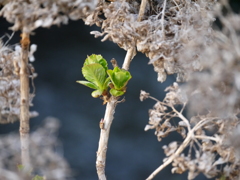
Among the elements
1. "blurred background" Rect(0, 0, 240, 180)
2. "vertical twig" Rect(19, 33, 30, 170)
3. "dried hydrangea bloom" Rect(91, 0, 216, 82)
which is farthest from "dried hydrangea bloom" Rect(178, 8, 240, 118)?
"blurred background" Rect(0, 0, 240, 180)

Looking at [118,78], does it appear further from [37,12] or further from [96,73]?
[37,12]

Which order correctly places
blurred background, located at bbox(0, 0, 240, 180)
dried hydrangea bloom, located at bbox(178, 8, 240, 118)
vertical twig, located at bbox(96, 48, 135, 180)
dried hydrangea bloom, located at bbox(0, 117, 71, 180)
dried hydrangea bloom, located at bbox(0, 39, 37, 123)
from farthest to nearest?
blurred background, located at bbox(0, 0, 240, 180) < vertical twig, located at bbox(96, 48, 135, 180) < dried hydrangea bloom, located at bbox(0, 39, 37, 123) < dried hydrangea bloom, located at bbox(0, 117, 71, 180) < dried hydrangea bloom, located at bbox(178, 8, 240, 118)

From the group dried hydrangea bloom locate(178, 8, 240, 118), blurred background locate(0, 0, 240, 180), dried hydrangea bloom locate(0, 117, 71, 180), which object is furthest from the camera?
blurred background locate(0, 0, 240, 180)

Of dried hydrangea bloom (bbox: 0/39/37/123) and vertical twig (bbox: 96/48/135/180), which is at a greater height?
dried hydrangea bloom (bbox: 0/39/37/123)

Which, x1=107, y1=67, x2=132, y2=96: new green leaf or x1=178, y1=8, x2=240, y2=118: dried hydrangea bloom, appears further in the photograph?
x1=107, y1=67, x2=132, y2=96: new green leaf

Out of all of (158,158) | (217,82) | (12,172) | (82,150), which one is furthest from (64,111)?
(217,82)

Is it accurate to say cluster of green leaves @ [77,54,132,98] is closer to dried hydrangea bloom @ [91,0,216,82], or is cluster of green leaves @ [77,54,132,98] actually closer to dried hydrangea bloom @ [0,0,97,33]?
dried hydrangea bloom @ [91,0,216,82]

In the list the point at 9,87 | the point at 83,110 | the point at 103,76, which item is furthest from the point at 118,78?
the point at 83,110
